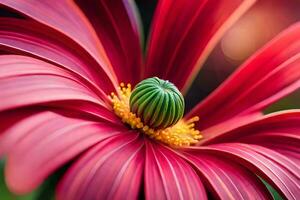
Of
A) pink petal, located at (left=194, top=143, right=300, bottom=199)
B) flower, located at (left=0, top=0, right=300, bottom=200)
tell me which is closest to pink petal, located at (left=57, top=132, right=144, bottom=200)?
flower, located at (left=0, top=0, right=300, bottom=200)

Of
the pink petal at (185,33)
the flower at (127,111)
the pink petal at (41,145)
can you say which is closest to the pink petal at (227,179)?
the flower at (127,111)

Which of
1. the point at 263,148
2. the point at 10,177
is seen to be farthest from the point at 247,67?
the point at 10,177

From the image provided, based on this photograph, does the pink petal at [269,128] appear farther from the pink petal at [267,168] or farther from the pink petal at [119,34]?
the pink petal at [119,34]

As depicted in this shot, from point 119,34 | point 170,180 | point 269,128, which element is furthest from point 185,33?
point 170,180

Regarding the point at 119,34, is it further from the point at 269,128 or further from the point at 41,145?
the point at 41,145

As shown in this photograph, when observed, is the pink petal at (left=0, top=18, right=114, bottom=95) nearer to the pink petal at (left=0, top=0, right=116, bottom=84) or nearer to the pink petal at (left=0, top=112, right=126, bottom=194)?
the pink petal at (left=0, top=0, right=116, bottom=84)
